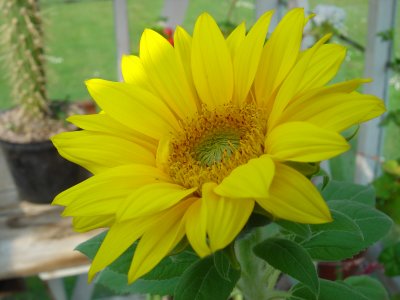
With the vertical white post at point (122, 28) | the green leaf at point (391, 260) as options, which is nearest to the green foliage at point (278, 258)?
the green leaf at point (391, 260)

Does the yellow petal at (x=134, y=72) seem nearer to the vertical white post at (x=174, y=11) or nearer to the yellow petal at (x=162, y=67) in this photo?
the yellow petal at (x=162, y=67)

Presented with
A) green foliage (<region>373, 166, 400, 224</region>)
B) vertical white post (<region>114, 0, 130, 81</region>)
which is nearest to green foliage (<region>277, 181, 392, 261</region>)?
green foliage (<region>373, 166, 400, 224</region>)

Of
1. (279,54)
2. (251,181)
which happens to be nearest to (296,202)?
(251,181)

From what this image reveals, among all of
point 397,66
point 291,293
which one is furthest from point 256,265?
point 397,66

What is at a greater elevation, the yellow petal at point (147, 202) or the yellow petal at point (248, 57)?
the yellow petal at point (248, 57)

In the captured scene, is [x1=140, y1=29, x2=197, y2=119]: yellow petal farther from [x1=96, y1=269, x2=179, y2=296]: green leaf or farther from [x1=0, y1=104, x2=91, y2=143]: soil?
[x1=0, y1=104, x2=91, y2=143]: soil

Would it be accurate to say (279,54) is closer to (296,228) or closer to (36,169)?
(296,228)

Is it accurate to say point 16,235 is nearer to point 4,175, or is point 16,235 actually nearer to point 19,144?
point 19,144
